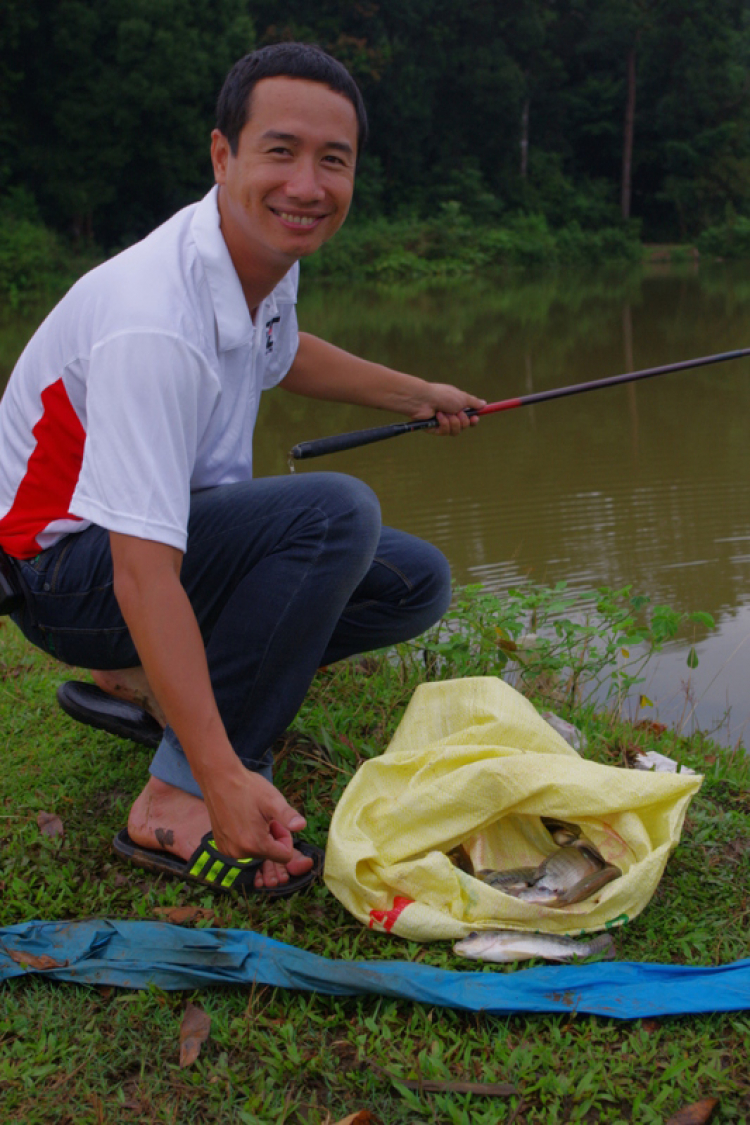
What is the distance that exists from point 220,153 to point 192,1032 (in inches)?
61.0

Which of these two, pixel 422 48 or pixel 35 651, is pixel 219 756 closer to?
pixel 35 651

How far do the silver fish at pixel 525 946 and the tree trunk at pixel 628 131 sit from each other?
33.4m

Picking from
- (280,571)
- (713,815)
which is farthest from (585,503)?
(280,571)

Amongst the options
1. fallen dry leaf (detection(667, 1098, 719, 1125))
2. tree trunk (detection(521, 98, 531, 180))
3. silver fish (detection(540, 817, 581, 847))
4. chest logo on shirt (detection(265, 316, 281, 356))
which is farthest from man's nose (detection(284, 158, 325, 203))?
tree trunk (detection(521, 98, 531, 180))

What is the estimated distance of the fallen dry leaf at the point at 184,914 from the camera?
6.18ft

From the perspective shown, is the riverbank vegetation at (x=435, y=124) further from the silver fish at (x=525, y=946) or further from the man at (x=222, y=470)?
the silver fish at (x=525, y=946)

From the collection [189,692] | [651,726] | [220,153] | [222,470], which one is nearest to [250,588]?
[222,470]

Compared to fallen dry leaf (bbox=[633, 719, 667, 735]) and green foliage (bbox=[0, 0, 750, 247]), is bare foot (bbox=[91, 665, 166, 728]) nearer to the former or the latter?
fallen dry leaf (bbox=[633, 719, 667, 735])

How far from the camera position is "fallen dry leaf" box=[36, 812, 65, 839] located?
7.13ft

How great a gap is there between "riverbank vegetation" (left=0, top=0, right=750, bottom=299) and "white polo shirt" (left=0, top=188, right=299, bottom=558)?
1763cm

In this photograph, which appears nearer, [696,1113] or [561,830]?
[696,1113]

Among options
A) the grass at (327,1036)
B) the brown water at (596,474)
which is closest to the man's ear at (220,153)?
the grass at (327,1036)

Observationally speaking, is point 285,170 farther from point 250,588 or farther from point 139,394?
point 250,588

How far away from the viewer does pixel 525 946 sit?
69.5 inches
